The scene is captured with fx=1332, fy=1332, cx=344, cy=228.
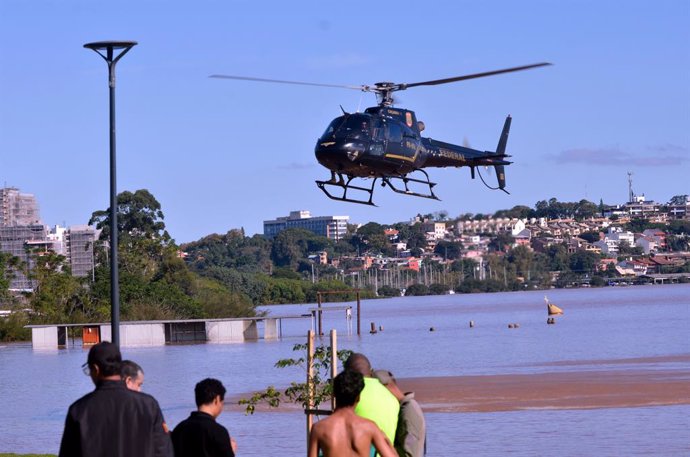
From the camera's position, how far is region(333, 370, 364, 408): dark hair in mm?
7750

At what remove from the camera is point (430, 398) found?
35.2 meters

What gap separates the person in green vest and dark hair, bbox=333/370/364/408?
849 millimetres

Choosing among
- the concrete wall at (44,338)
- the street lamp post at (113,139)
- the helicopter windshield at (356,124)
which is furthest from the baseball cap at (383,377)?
the concrete wall at (44,338)

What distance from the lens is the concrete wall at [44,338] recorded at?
70.6 metres

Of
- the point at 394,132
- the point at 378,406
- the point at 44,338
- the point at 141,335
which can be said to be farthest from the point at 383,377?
the point at 44,338

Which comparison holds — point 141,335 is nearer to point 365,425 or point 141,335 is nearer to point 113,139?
point 113,139

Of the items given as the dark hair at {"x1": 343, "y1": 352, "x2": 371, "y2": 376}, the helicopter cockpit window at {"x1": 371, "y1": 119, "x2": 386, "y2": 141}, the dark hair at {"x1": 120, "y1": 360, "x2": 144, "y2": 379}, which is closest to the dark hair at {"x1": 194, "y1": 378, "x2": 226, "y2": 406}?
the dark hair at {"x1": 120, "y1": 360, "x2": 144, "y2": 379}

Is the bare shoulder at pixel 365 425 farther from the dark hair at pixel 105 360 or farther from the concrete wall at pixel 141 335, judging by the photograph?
the concrete wall at pixel 141 335

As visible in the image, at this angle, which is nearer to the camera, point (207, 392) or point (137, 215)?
point (207, 392)

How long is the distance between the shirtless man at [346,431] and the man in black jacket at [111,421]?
0.91 meters

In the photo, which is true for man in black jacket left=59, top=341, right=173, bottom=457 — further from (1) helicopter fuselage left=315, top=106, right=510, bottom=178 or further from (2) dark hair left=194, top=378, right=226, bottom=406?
(1) helicopter fuselage left=315, top=106, right=510, bottom=178

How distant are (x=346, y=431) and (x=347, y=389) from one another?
9.5 inches

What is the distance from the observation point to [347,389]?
7.75 m

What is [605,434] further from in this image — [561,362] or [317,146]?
[561,362]
